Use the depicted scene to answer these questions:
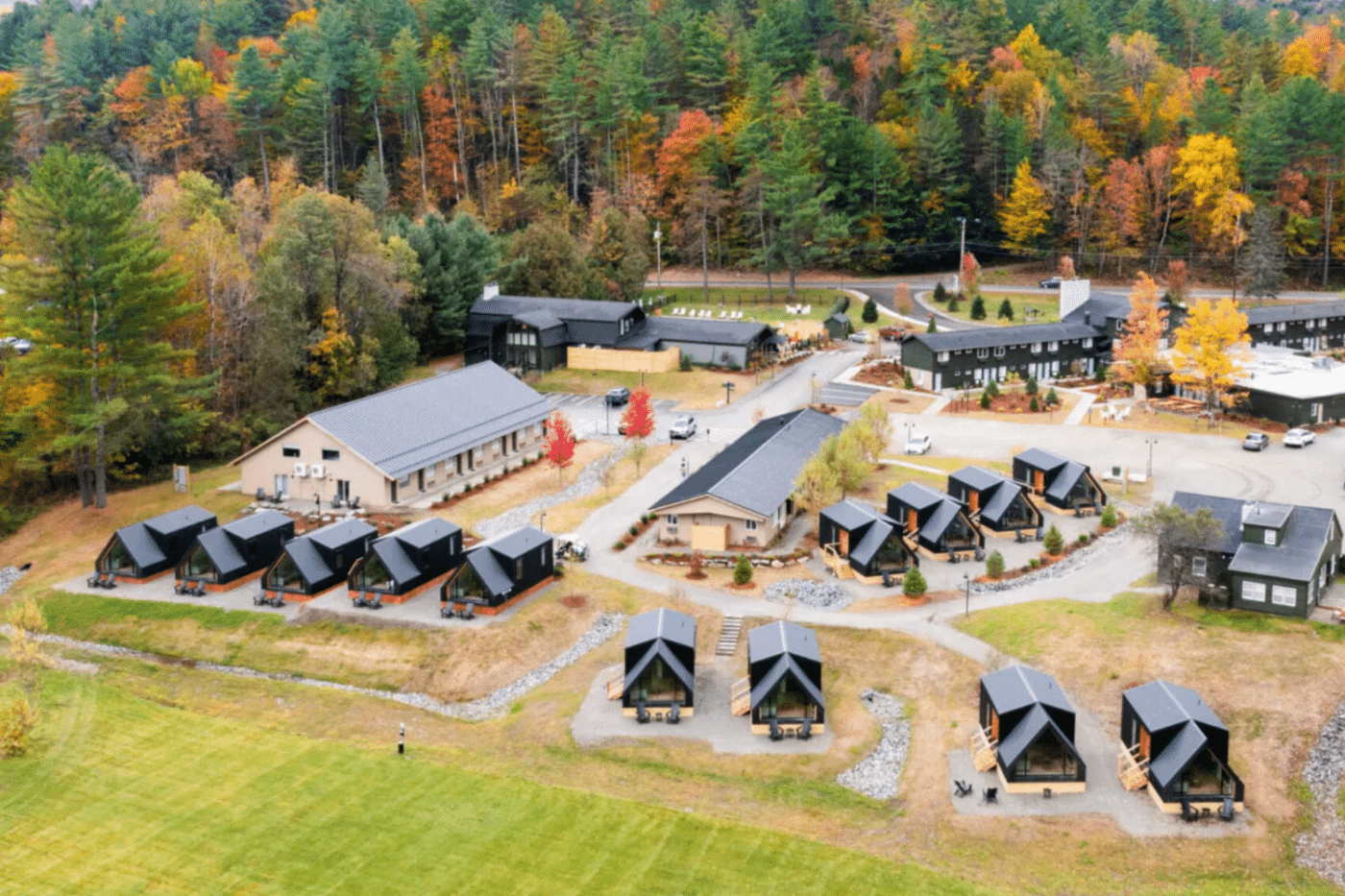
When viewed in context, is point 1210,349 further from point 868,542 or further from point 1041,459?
point 868,542

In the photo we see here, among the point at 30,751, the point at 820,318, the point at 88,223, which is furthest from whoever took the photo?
the point at 820,318

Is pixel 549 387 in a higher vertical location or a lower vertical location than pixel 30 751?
higher

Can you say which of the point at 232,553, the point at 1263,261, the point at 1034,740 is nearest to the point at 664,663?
the point at 1034,740

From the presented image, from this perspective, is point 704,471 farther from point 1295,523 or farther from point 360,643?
point 1295,523

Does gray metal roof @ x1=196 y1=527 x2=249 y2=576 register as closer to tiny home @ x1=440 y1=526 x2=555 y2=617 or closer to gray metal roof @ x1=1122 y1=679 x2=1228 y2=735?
tiny home @ x1=440 y1=526 x2=555 y2=617

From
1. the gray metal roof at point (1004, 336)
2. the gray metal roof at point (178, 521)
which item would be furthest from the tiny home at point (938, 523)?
the gray metal roof at point (178, 521)

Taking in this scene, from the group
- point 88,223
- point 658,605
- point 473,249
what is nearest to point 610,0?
point 473,249
